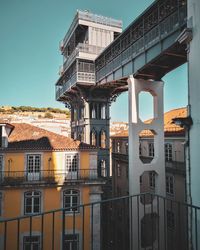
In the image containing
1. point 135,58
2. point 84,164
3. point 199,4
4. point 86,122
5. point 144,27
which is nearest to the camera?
point 199,4

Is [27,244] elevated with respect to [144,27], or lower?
lower

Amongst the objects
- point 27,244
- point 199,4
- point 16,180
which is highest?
point 199,4

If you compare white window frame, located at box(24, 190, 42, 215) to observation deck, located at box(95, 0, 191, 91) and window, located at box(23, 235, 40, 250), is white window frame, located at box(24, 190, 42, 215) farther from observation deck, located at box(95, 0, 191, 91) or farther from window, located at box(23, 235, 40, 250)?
observation deck, located at box(95, 0, 191, 91)

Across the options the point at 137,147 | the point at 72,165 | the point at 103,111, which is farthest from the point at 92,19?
the point at 137,147

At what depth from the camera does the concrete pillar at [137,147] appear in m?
13.9

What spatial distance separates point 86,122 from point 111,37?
10.2 m

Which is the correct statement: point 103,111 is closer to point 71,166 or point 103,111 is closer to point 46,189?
point 71,166

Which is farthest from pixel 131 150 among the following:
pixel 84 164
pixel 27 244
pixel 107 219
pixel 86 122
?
pixel 107 219

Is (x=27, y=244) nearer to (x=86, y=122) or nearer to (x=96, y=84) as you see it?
(x=86, y=122)

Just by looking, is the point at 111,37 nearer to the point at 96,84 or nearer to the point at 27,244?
the point at 96,84

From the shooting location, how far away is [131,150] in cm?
1427

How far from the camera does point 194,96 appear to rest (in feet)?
28.9

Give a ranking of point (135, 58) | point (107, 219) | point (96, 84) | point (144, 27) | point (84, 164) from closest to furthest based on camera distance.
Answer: point (144, 27), point (135, 58), point (84, 164), point (96, 84), point (107, 219)

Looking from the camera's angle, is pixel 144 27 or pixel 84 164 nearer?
pixel 144 27
